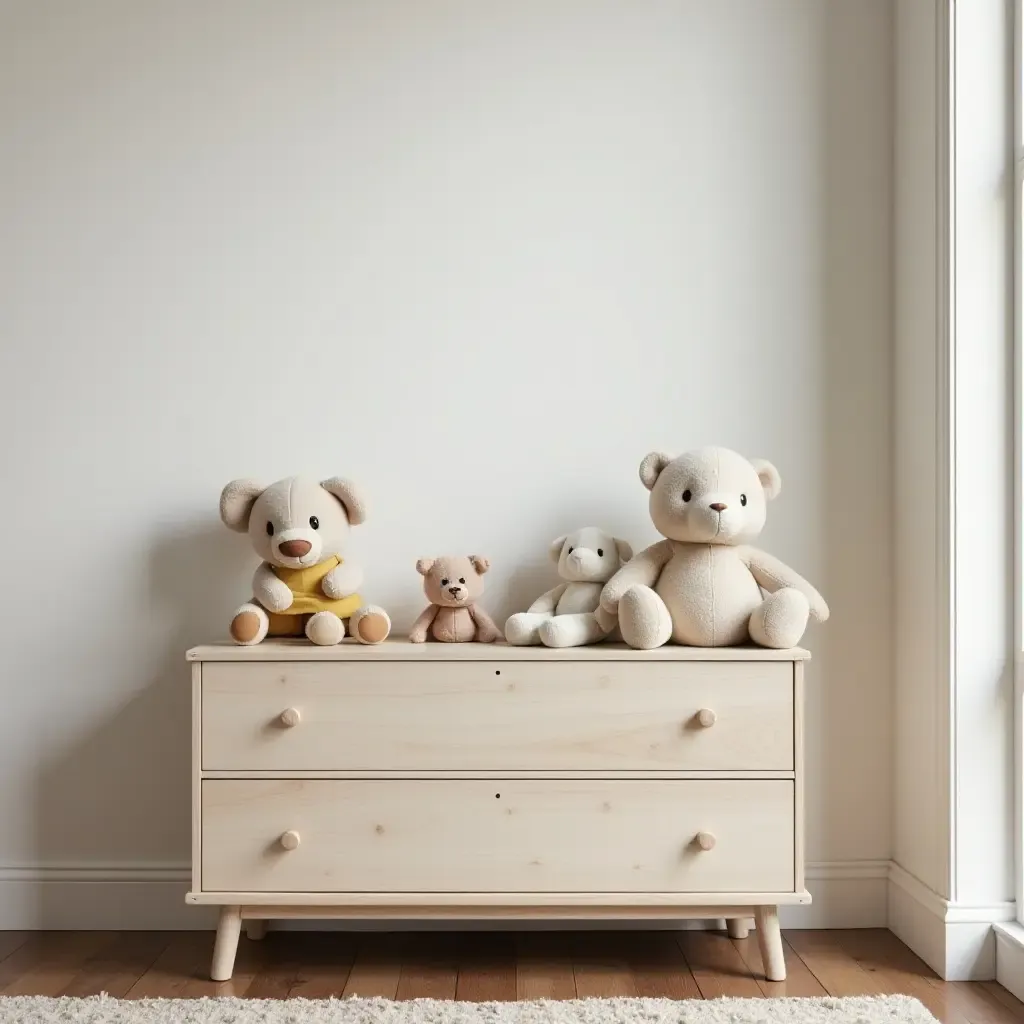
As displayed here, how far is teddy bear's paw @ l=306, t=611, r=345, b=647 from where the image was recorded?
2.06 metres

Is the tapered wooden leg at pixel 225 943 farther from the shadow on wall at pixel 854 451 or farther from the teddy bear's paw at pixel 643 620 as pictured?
the shadow on wall at pixel 854 451

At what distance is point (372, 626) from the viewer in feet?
6.84

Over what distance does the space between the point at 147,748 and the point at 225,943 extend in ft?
1.71

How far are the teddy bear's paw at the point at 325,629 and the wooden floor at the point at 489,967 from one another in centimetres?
66

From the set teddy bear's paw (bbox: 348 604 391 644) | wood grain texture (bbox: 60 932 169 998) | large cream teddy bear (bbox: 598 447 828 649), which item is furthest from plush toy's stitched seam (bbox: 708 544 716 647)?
wood grain texture (bbox: 60 932 169 998)

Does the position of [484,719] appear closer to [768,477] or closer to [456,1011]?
[456,1011]

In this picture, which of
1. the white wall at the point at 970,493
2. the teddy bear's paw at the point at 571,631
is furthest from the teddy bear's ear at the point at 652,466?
the white wall at the point at 970,493

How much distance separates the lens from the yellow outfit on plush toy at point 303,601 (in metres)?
2.20

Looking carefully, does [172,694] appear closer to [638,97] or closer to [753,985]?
[753,985]

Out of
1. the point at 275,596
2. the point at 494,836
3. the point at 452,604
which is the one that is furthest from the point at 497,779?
the point at 275,596

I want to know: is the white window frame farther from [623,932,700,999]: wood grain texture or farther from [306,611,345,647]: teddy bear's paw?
[306,611,345,647]: teddy bear's paw

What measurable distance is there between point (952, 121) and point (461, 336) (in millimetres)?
1105

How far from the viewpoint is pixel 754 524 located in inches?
84.7

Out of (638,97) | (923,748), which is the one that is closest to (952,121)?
(638,97)
